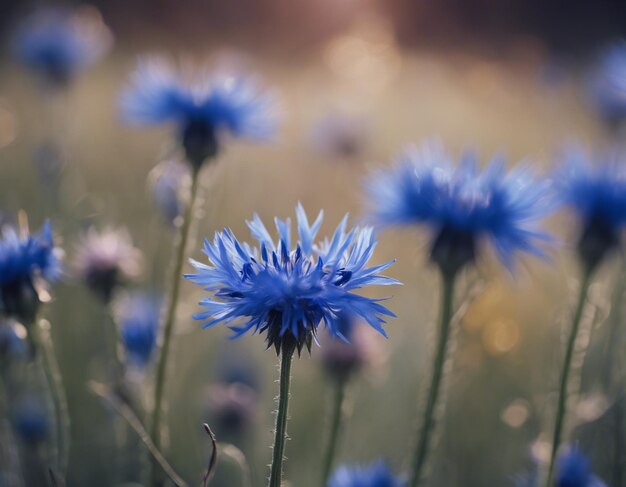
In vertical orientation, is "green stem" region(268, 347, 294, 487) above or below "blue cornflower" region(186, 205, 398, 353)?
below

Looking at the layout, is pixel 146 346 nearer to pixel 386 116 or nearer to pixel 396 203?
pixel 396 203

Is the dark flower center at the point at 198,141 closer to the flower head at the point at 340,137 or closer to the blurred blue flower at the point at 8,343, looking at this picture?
the blurred blue flower at the point at 8,343

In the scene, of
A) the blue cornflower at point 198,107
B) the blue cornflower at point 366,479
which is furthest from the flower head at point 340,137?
the blue cornflower at point 366,479

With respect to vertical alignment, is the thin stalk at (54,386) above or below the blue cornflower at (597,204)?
below

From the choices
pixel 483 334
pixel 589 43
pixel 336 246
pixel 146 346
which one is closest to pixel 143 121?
pixel 146 346

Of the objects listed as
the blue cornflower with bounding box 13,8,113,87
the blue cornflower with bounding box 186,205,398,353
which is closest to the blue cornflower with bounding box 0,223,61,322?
the blue cornflower with bounding box 186,205,398,353

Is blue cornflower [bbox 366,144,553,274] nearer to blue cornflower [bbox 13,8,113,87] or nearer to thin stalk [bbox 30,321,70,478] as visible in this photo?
thin stalk [bbox 30,321,70,478]
